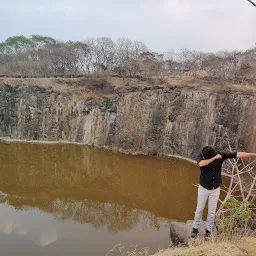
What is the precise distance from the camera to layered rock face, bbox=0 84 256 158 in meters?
19.1

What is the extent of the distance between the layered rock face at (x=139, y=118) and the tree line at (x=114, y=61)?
4428mm

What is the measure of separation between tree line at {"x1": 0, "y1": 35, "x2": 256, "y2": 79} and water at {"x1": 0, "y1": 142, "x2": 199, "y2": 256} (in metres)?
11.0

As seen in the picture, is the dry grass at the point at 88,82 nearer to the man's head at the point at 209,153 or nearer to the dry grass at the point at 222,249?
the man's head at the point at 209,153

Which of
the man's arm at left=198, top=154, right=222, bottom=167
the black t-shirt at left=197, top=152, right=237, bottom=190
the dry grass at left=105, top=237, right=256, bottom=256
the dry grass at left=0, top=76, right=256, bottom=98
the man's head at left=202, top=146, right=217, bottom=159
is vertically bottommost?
the dry grass at left=105, top=237, right=256, bottom=256

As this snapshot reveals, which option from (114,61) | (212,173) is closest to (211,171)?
(212,173)

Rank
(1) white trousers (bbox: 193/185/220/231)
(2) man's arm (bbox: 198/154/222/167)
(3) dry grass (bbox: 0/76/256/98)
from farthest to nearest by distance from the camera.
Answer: (3) dry grass (bbox: 0/76/256/98), (1) white trousers (bbox: 193/185/220/231), (2) man's arm (bbox: 198/154/222/167)

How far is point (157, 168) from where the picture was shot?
18.3 metres

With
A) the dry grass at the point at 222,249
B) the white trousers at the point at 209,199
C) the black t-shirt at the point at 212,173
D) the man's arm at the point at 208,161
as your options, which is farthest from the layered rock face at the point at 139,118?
the man's arm at the point at 208,161

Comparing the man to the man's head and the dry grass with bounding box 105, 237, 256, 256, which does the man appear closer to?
the man's head

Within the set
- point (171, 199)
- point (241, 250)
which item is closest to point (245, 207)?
Answer: point (241, 250)

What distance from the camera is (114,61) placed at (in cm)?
3122

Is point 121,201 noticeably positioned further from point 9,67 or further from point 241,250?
point 9,67

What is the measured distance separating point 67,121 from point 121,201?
508 inches

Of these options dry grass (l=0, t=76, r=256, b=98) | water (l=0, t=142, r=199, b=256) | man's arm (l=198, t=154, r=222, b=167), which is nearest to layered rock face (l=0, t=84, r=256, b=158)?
dry grass (l=0, t=76, r=256, b=98)
